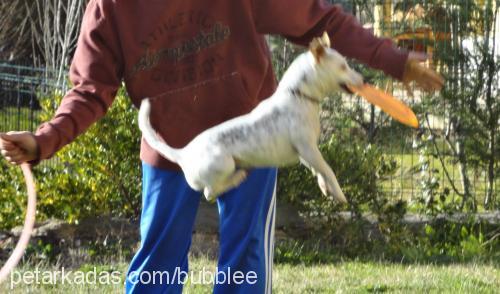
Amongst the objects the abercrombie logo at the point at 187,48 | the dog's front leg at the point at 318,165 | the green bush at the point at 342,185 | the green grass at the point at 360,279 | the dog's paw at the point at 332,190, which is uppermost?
the abercrombie logo at the point at 187,48

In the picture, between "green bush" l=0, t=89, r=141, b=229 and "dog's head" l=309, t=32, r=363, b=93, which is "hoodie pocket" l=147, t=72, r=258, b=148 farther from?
"green bush" l=0, t=89, r=141, b=229

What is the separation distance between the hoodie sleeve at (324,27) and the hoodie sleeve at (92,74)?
21.1 inches

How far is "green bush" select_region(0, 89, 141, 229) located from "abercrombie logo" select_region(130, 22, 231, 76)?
3.11 m

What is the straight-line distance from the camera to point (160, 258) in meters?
3.77

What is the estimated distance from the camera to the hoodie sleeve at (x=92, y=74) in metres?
3.42

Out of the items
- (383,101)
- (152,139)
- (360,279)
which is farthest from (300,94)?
(360,279)

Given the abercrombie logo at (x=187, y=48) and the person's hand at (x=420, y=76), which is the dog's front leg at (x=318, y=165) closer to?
the person's hand at (x=420, y=76)

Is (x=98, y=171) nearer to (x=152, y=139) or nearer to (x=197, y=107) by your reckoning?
(x=197, y=107)

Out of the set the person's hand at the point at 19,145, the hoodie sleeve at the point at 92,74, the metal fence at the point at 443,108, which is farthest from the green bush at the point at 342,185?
the person's hand at the point at 19,145

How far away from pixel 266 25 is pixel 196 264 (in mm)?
2876

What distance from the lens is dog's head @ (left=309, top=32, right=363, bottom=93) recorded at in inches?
109

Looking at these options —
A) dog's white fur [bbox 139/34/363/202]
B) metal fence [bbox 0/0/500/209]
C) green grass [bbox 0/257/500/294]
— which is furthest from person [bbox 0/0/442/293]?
metal fence [bbox 0/0/500/209]

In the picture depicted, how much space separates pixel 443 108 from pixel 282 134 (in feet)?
15.7

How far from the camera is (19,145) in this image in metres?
3.26
